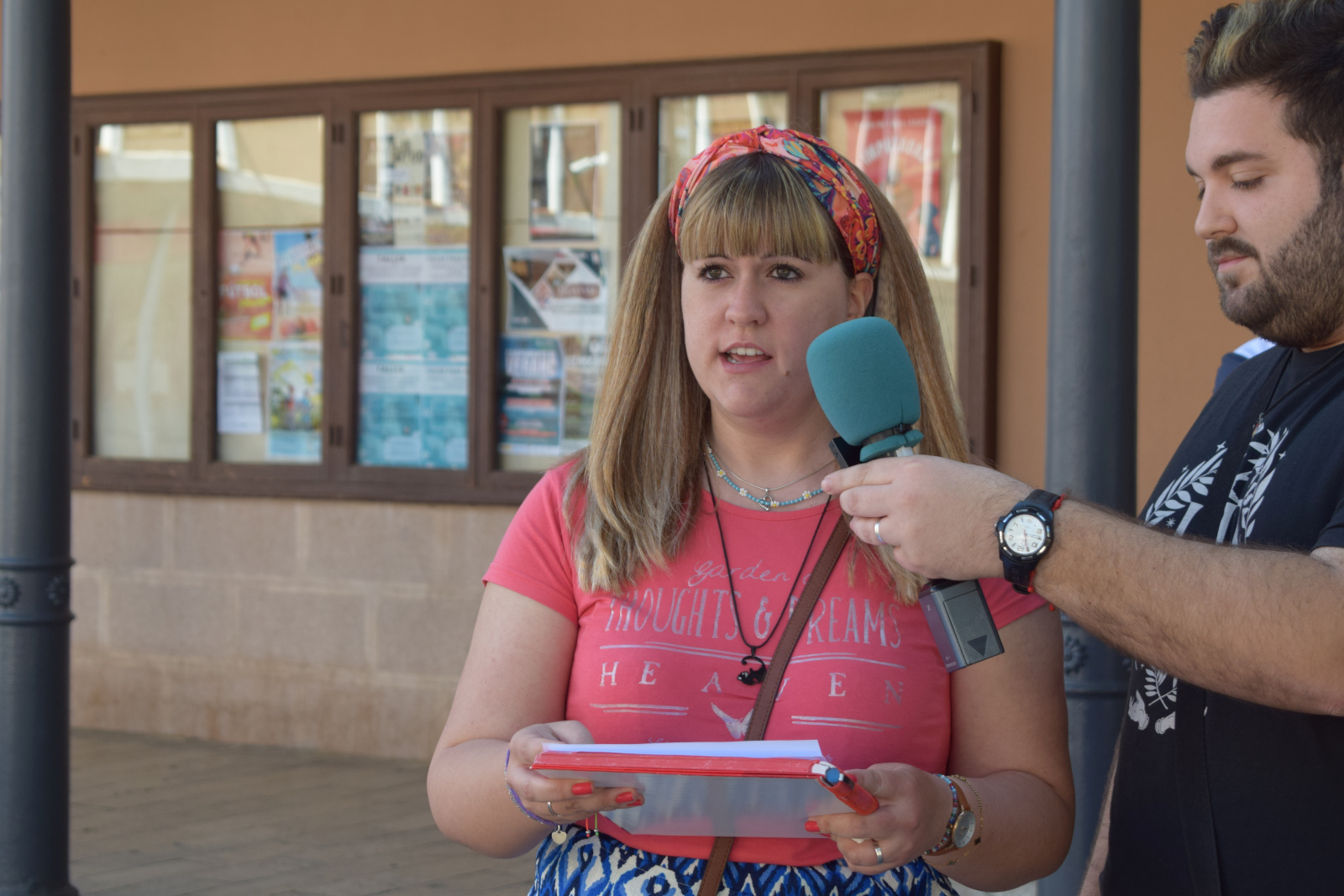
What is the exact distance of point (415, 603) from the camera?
6.44 m

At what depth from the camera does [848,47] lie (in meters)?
5.74

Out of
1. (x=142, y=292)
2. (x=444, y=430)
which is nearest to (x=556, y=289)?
(x=444, y=430)

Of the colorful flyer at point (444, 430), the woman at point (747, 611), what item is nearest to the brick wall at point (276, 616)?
the colorful flyer at point (444, 430)

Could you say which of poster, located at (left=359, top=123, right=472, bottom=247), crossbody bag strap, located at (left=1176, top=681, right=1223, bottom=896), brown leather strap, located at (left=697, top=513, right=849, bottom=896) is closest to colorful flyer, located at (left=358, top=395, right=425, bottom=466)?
poster, located at (left=359, top=123, right=472, bottom=247)

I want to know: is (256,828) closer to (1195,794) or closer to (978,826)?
(978,826)

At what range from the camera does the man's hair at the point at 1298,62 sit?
1.59 metres

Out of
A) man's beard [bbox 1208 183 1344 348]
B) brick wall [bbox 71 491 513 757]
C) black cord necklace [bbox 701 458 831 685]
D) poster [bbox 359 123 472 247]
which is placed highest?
poster [bbox 359 123 472 247]

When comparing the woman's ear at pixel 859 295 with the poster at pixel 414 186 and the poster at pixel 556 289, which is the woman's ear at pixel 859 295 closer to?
the poster at pixel 556 289

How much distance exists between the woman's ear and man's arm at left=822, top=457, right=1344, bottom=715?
611 millimetres

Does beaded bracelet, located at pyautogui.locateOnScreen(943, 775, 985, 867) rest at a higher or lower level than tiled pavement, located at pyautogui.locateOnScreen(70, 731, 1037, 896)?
higher

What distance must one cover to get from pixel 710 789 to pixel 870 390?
20.9 inches

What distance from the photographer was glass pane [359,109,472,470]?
6.45 metres

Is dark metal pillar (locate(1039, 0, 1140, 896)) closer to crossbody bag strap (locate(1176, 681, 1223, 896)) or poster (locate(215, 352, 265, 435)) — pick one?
crossbody bag strap (locate(1176, 681, 1223, 896))

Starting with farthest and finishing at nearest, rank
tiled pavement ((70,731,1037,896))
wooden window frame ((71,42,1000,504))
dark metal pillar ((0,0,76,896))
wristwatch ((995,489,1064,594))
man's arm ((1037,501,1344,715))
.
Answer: wooden window frame ((71,42,1000,504))
tiled pavement ((70,731,1037,896))
dark metal pillar ((0,0,76,896))
wristwatch ((995,489,1064,594))
man's arm ((1037,501,1344,715))
